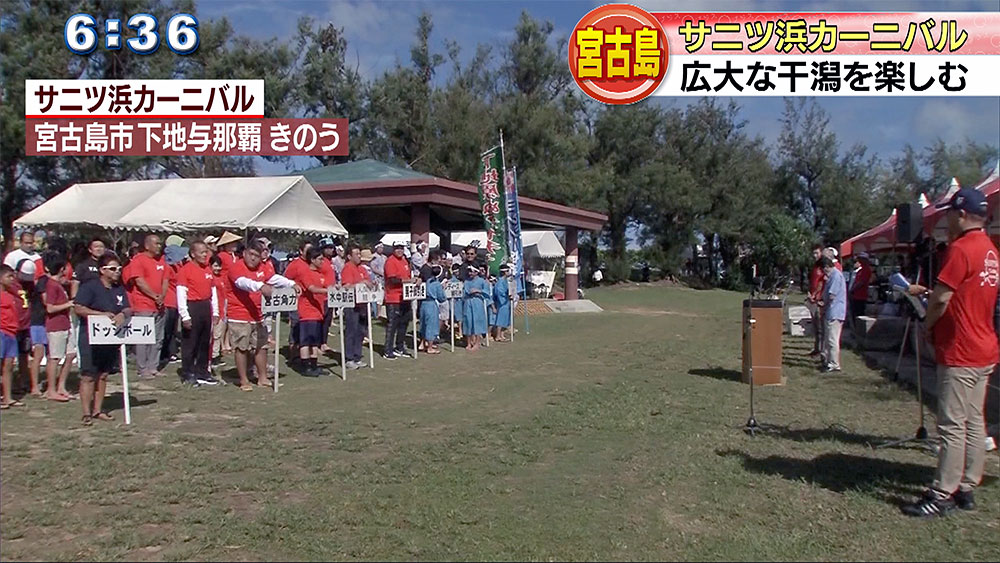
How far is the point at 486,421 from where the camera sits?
8.35 m

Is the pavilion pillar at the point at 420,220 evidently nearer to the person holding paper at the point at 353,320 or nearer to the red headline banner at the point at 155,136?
the red headline banner at the point at 155,136

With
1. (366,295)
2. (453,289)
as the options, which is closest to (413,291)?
(366,295)

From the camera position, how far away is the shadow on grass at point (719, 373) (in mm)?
11438

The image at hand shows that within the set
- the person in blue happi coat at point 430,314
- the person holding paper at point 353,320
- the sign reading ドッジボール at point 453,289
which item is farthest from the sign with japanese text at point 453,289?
the person holding paper at point 353,320

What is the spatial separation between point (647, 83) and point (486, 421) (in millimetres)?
3993

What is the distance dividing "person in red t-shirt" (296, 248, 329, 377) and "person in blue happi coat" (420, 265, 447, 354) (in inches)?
114

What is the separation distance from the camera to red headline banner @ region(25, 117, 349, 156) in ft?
48.3

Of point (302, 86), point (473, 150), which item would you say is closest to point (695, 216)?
point (473, 150)

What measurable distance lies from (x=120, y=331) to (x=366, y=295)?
485 cm

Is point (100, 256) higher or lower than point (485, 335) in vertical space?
higher

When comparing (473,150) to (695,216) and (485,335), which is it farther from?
(485,335)

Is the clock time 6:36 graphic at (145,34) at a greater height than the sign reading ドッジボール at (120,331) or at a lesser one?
greater

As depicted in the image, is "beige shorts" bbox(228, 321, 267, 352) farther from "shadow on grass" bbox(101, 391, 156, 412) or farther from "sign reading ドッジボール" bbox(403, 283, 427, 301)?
"sign reading ドッジボール" bbox(403, 283, 427, 301)

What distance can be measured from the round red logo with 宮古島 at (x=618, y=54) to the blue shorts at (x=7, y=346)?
266 inches
